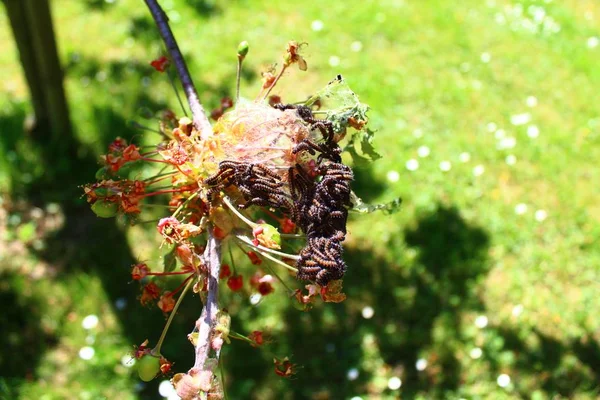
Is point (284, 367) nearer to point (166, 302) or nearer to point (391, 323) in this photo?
point (166, 302)

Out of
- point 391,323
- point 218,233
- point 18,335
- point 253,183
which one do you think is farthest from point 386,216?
point 253,183

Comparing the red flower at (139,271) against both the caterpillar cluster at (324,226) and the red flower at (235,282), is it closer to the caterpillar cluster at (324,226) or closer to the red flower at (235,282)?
the red flower at (235,282)

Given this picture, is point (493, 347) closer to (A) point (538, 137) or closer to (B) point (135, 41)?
(A) point (538, 137)

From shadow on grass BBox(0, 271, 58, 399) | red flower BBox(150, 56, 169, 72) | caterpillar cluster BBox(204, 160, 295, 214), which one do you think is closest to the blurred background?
shadow on grass BBox(0, 271, 58, 399)

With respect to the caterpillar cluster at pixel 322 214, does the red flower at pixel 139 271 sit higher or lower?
lower

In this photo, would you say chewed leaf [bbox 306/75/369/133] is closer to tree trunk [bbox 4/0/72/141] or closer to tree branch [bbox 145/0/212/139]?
tree branch [bbox 145/0/212/139]

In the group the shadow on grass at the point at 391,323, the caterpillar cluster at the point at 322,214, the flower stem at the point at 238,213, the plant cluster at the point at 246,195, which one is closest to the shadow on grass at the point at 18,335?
the shadow on grass at the point at 391,323

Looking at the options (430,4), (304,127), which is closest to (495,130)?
(430,4)
